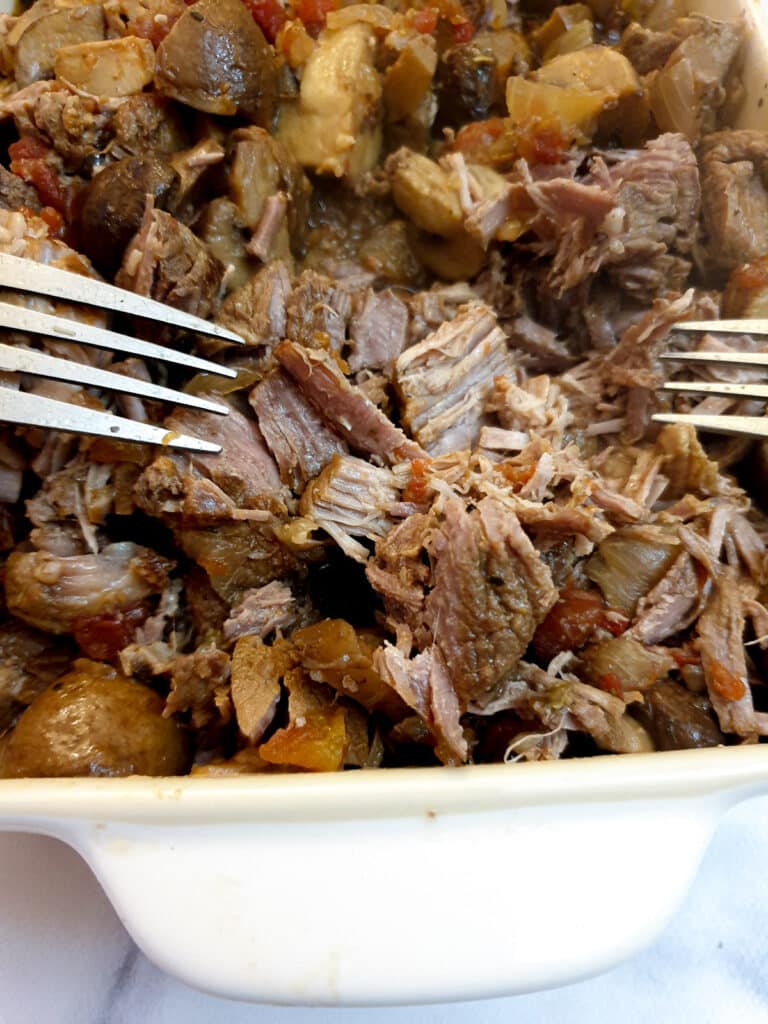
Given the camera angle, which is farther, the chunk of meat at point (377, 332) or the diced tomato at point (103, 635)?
the chunk of meat at point (377, 332)

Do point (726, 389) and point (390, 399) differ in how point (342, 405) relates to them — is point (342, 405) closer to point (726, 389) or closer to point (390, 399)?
point (390, 399)

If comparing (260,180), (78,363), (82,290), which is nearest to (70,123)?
(260,180)

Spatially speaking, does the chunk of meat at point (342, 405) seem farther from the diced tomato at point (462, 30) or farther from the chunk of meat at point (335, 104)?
the diced tomato at point (462, 30)

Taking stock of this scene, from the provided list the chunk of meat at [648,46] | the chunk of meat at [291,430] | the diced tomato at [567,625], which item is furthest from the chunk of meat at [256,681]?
the chunk of meat at [648,46]

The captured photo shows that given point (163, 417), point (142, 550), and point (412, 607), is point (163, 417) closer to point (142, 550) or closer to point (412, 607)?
point (142, 550)

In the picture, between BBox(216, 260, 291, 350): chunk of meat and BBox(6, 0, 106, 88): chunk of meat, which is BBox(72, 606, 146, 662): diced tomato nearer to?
BBox(216, 260, 291, 350): chunk of meat

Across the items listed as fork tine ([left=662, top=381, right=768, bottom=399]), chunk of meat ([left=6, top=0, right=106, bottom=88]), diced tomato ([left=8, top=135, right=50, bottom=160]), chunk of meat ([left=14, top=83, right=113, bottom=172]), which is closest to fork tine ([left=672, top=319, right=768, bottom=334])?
fork tine ([left=662, top=381, right=768, bottom=399])

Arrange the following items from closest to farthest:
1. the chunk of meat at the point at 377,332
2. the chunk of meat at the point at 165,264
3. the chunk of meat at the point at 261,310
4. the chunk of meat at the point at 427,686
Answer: the chunk of meat at the point at 427,686
the chunk of meat at the point at 165,264
the chunk of meat at the point at 261,310
the chunk of meat at the point at 377,332
